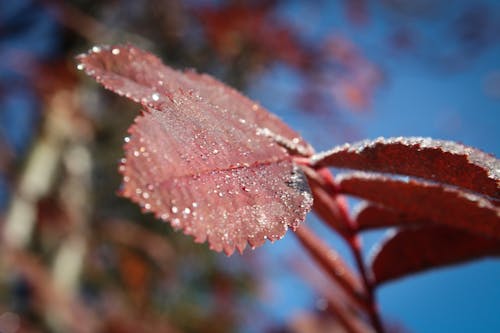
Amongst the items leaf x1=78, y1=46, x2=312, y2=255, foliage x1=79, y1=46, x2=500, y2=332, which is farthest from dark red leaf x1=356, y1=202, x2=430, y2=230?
leaf x1=78, y1=46, x2=312, y2=255

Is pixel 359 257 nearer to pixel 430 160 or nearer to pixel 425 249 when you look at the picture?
pixel 425 249

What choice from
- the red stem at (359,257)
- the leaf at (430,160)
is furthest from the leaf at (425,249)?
the leaf at (430,160)

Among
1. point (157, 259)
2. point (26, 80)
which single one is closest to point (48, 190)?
point (26, 80)

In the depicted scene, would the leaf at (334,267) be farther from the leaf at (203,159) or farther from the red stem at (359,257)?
the leaf at (203,159)

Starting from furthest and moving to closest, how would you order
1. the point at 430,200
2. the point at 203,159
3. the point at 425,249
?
the point at 425,249, the point at 430,200, the point at 203,159

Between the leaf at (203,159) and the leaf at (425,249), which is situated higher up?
the leaf at (425,249)

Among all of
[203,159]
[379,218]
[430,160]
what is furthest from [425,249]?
[203,159]

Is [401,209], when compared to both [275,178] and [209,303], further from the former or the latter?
[209,303]
